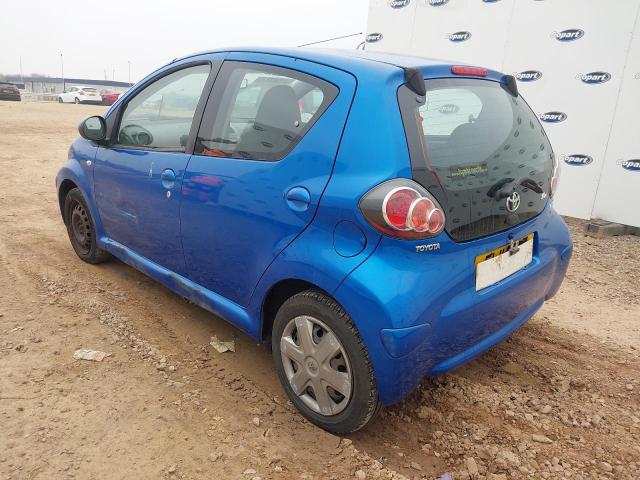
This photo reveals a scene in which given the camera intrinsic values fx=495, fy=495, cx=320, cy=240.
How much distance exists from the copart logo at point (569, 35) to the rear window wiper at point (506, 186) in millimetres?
5342

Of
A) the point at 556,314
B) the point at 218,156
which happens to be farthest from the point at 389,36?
the point at 218,156

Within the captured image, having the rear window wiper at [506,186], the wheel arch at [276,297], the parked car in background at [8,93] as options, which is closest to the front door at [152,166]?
the wheel arch at [276,297]

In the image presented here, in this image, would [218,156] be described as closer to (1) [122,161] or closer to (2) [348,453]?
(1) [122,161]

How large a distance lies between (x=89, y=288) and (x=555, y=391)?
326 centimetres

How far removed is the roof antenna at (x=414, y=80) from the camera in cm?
211

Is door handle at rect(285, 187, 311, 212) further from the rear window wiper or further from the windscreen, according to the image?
the rear window wiper

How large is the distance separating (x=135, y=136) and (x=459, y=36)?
6.26 meters

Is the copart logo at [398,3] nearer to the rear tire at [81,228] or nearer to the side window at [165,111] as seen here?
the side window at [165,111]

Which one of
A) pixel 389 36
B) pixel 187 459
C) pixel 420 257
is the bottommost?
pixel 187 459

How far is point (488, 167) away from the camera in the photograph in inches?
87.7

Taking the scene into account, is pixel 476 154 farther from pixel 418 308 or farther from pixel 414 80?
pixel 418 308

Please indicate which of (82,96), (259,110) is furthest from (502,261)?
(82,96)

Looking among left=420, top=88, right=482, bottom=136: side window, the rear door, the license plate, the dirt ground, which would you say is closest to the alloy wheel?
the dirt ground

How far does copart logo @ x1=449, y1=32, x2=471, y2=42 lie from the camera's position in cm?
776
